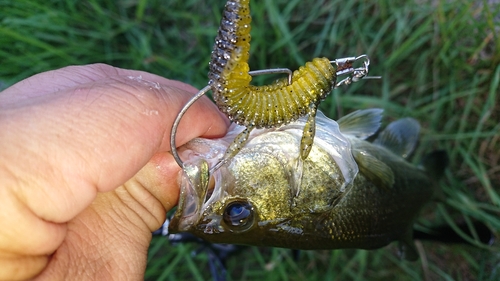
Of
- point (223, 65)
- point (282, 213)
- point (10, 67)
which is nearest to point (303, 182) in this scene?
point (282, 213)

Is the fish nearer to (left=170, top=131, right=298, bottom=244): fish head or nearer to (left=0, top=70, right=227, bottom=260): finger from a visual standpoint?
(left=170, top=131, right=298, bottom=244): fish head

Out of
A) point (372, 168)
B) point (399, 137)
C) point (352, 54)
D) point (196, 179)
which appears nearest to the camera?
point (196, 179)

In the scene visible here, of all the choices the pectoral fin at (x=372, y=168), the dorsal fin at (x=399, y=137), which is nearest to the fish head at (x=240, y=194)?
the pectoral fin at (x=372, y=168)

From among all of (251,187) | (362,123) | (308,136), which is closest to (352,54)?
(362,123)

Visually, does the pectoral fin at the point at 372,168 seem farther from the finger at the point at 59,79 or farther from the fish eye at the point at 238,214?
the finger at the point at 59,79

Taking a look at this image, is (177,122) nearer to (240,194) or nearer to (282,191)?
(240,194)

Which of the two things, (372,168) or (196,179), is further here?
A: (372,168)

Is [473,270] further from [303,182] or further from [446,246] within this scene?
[303,182]
